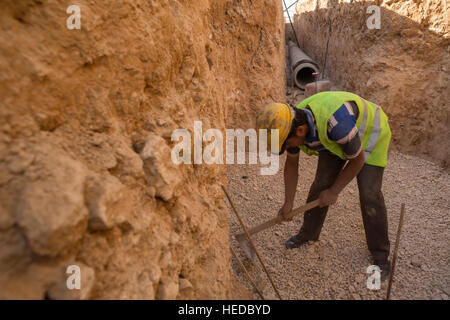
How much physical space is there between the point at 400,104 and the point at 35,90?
469 cm

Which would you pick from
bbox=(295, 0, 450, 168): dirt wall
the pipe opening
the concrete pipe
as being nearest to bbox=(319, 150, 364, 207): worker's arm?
bbox=(295, 0, 450, 168): dirt wall

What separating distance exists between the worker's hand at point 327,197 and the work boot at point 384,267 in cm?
72

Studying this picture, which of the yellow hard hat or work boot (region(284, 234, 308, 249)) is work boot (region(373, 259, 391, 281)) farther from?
the yellow hard hat

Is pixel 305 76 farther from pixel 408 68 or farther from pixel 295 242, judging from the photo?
pixel 295 242

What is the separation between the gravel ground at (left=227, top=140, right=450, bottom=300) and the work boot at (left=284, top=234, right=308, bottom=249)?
52 mm

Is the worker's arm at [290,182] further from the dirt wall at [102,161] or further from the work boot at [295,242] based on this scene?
the dirt wall at [102,161]

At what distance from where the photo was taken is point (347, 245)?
106 inches

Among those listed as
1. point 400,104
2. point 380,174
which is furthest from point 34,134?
point 400,104

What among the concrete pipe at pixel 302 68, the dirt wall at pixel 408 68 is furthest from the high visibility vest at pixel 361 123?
the concrete pipe at pixel 302 68

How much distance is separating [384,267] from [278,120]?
1.65 meters

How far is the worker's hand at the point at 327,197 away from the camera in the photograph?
86.9 inches

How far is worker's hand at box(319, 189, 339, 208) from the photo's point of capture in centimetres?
221

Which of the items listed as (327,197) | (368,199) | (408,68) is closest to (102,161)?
(327,197)
